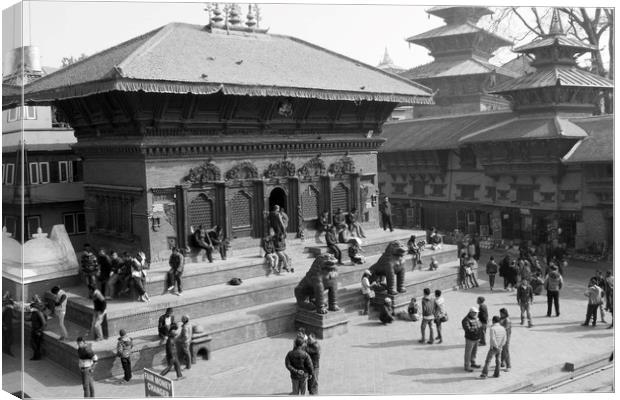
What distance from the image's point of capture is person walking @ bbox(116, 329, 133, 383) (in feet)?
40.5

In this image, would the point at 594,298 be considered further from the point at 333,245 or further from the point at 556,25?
the point at 556,25

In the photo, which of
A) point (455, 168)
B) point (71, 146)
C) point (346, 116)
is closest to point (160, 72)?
point (71, 146)

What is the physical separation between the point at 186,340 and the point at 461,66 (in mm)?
26956

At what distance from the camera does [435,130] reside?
96.2 ft

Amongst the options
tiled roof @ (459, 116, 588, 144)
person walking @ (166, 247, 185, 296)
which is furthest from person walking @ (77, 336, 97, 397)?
tiled roof @ (459, 116, 588, 144)

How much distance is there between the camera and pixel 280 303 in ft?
51.8

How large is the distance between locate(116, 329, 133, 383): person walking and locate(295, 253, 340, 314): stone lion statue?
166 inches

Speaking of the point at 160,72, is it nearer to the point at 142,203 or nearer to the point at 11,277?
the point at 142,203

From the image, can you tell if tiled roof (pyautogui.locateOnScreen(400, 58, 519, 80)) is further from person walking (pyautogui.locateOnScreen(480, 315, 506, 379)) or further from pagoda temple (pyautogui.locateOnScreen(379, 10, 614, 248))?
person walking (pyautogui.locateOnScreen(480, 315, 506, 379))

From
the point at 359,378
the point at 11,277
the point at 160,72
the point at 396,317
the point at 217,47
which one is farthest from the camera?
the point at 217,47

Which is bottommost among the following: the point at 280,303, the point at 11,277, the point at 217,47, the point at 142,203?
the point at 280,303

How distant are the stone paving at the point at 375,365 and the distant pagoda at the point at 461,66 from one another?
2141 centimetres

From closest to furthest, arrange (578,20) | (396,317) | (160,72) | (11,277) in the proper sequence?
(11,277), (160,72), (396,317), (578,20)

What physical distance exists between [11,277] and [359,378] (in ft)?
23.8
